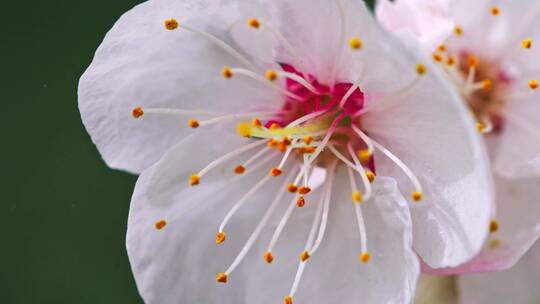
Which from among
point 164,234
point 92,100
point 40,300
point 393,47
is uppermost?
point 393,47

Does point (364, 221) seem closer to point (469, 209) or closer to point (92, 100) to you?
point (469, 209)

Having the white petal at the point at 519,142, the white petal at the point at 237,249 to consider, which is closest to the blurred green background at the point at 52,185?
the white petal at the point at 237,249

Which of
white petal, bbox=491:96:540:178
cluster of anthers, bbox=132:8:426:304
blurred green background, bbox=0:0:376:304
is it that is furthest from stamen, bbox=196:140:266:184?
blurred green background, bbox=0:0:376:304

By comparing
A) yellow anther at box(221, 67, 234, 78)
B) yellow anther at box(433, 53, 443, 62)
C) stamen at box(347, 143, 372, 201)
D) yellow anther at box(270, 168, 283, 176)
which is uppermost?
yellow anther at box(433, 53, 443, 62)

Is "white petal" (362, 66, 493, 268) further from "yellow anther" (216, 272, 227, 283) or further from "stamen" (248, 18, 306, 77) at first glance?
"yellow anther" (216, 272, 227, 283)

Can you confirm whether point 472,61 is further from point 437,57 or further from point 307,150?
point 307,150

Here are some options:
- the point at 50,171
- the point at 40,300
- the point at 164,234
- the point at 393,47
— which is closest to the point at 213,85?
the point at 164,234

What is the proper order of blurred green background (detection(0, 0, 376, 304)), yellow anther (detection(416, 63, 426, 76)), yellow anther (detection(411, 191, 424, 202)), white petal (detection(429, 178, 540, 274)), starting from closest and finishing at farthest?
1. yellow anther (detection(416, 63, 426, 76))
2. yellow anther (detection(411, 191, 424, 202))
3. white petal (detection(429, 178, 540, 274))
4. blurred green background (detection(0, 0, 376, 304))
